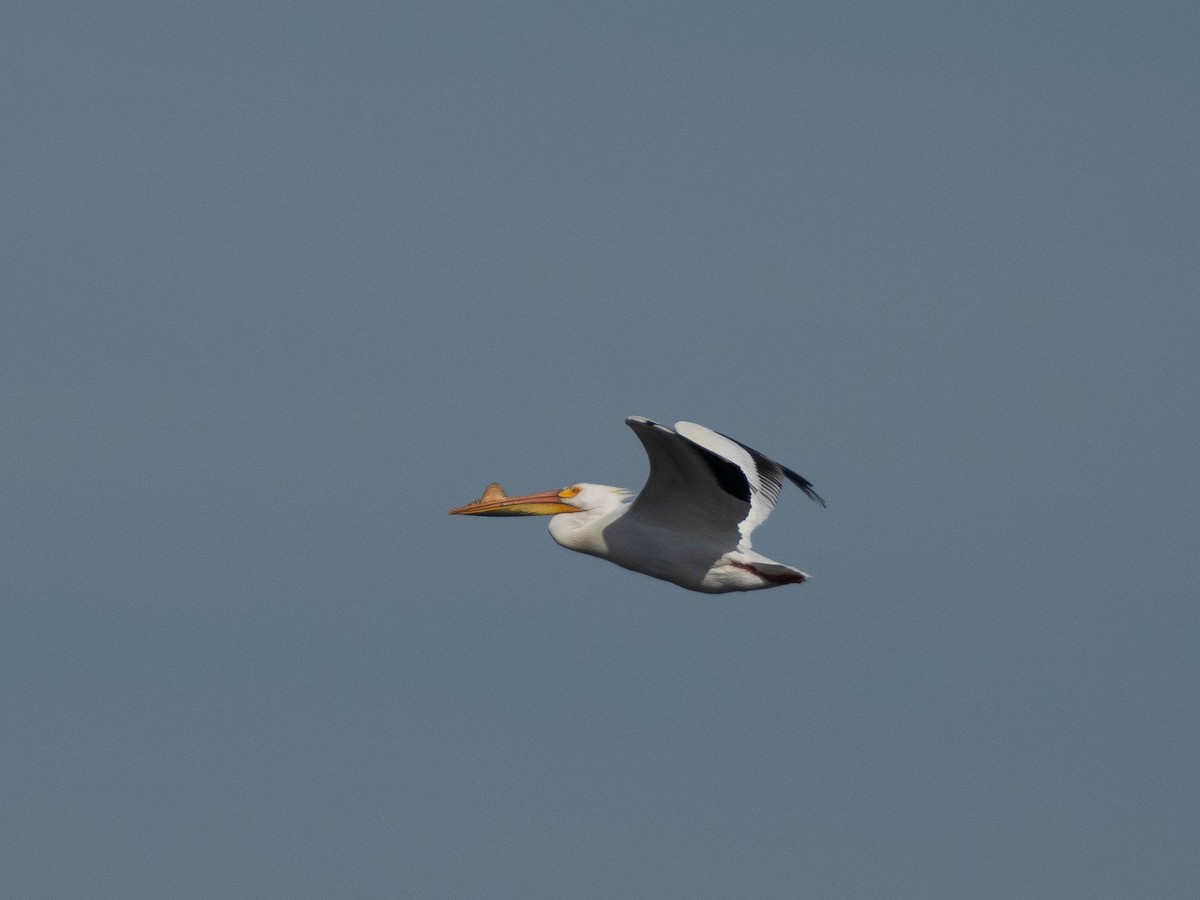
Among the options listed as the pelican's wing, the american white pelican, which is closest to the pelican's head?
the american white pelican

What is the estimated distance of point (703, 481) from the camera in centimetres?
1617

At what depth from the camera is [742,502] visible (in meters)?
16.4

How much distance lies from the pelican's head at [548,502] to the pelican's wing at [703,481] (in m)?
1.19

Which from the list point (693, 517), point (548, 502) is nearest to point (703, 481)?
point (693, 517)

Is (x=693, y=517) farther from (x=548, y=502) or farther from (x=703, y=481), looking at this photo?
(x=548, y=502)

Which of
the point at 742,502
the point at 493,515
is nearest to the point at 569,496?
the point at 493,515

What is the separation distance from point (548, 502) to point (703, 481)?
2.54m

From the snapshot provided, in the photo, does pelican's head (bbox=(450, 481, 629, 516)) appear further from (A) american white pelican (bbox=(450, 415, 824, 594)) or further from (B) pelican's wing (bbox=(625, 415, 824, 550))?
(B) pelican's wing (bbox=(625, 415, 824, 550))

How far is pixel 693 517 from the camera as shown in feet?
54.9

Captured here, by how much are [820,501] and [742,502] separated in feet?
1.76

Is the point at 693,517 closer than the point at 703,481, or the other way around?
the point at 703,481

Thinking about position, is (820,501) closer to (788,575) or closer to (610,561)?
(788,575)

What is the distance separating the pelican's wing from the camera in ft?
51.1


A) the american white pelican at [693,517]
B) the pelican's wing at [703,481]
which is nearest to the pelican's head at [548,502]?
the american white pelican at [693,517]
